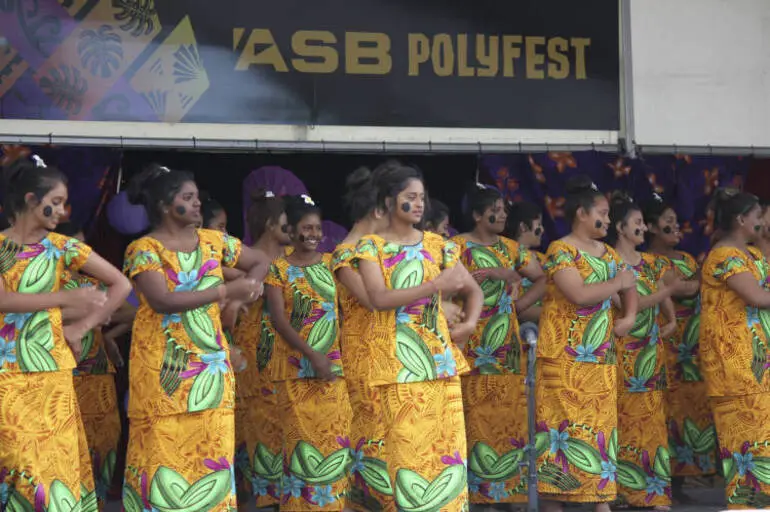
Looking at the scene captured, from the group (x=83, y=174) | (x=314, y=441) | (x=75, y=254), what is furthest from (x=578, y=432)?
(x=83, y=174)

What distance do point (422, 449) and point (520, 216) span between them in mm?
3194

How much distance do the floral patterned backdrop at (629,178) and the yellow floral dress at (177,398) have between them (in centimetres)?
377

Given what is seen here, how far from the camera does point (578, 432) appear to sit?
734 cm

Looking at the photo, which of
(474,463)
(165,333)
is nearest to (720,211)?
(474,463)

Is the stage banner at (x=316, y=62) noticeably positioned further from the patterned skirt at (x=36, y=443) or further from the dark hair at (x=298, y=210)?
the patterned skirt at (x=36, y=443)

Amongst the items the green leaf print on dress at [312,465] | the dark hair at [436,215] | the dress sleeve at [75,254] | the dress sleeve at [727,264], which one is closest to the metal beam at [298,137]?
the dark hair at [436,215]

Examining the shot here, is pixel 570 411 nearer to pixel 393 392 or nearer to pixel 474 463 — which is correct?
pixel 474 463

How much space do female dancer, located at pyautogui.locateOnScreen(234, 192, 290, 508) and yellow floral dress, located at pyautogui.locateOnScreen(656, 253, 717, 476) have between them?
102 inches

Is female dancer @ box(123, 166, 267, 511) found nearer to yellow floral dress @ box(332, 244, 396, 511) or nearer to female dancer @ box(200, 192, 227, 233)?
yellow floral dress @ box(332, 244, 396, 511)

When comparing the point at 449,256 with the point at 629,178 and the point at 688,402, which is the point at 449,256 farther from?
the point at 629,178

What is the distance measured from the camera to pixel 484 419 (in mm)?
8047

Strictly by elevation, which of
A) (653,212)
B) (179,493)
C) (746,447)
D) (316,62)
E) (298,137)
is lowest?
(179,493)

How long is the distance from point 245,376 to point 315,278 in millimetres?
1043

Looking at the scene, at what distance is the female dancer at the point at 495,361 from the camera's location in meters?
7.99
